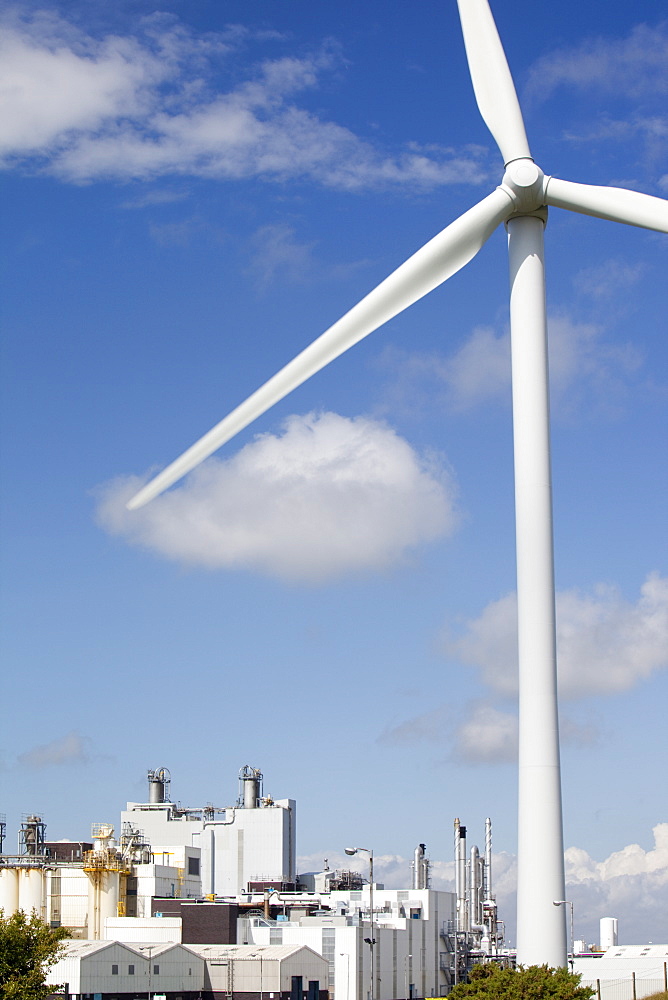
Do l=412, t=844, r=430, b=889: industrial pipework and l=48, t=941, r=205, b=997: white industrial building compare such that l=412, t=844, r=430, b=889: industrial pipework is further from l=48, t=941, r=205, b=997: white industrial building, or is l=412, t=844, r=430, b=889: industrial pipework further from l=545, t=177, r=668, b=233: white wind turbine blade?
l=545, t=177, r=668, b=233: white wind turbine blade

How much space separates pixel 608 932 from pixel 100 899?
70.6 m

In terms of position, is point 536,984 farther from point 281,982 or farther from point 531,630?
point 281,982

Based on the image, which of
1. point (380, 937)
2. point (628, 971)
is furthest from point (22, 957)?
point (628, 971)

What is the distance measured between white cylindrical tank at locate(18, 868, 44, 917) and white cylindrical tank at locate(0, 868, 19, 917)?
0.39 m

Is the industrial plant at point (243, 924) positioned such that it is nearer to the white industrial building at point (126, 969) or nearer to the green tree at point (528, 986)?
the white industrial building at point (126, 969)

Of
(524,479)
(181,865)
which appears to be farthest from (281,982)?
(524,479)

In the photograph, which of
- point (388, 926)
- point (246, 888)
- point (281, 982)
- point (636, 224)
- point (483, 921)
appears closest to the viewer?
point (636, 224)

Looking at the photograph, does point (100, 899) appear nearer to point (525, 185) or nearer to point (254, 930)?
point (254, 930)

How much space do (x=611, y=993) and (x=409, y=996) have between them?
1895cm

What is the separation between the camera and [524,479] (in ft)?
122

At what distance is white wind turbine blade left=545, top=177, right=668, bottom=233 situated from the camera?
37844mm

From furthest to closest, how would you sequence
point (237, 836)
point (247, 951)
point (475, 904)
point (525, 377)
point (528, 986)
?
1. point (237, 836)
2. point (475, 904)
3. point (247, 951)
4. point (525, 377)
5. point (528, 986)

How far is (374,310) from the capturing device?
38.1m

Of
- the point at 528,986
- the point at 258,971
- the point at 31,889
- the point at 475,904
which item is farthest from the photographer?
the point at 475,904
